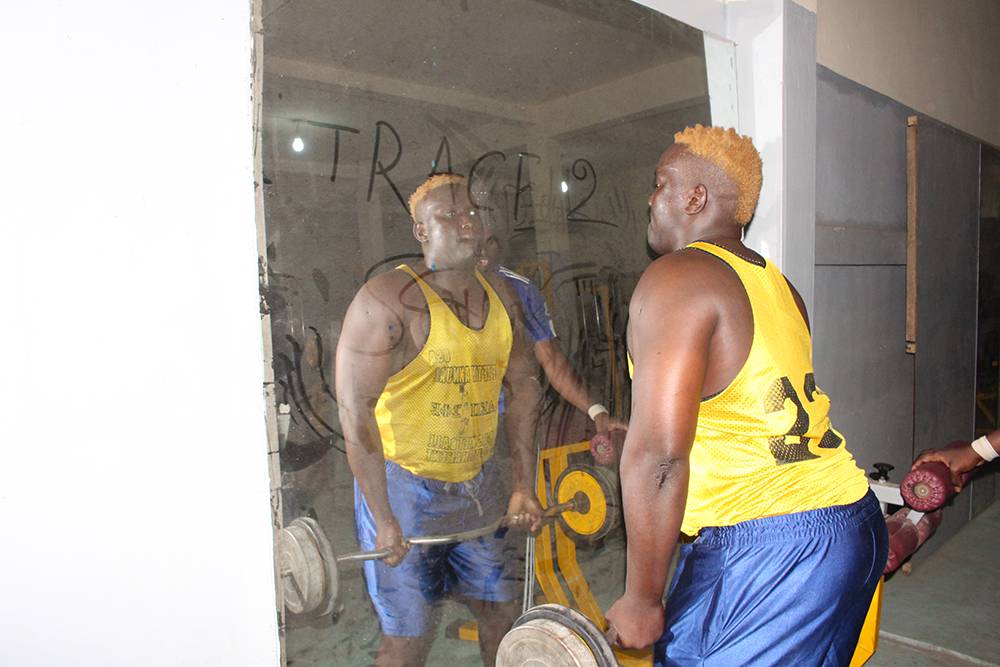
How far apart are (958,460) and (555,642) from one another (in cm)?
164

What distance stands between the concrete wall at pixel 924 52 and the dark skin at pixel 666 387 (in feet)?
6.01

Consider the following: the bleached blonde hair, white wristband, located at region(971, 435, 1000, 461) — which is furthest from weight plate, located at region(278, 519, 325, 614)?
white wristband, located at region(971, 435, 1000, 461)

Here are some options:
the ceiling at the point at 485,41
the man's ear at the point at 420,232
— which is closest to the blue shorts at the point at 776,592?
the man's ear at the point at 420,232

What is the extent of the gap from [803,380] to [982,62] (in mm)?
4402

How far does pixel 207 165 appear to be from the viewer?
1.44 m

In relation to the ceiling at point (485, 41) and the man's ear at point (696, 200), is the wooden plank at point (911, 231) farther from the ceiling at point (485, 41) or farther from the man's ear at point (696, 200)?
the man's ear at point (696, 200)

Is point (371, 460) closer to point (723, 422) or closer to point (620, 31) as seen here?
point (723, 422)

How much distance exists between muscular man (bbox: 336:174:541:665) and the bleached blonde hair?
25.9 inches

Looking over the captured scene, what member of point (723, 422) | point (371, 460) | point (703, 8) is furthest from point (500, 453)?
point (703, 8)

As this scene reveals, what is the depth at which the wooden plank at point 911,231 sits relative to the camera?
3744 millimetres

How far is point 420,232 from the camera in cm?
187

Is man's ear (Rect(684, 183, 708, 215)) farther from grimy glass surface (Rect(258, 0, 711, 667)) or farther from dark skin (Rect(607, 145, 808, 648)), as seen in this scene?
grimy glass surface (Rect(258, 0, 711, 667))

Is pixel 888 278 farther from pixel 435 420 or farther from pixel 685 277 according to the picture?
pixel 435 420

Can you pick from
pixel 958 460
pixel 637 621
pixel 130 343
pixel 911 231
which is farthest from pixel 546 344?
pixel 911 231
